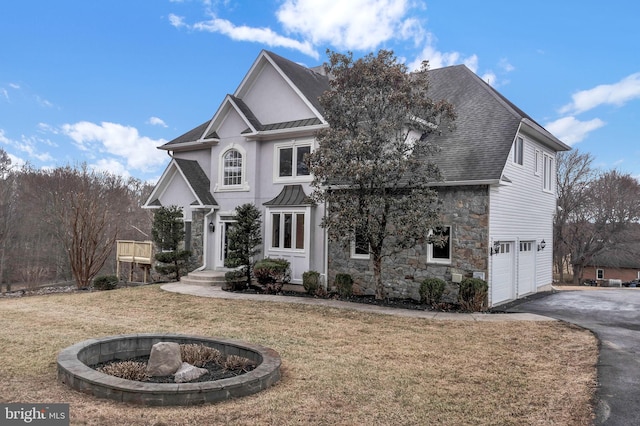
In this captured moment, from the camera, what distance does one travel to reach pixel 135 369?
599 centimetres

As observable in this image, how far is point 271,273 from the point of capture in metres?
15.0

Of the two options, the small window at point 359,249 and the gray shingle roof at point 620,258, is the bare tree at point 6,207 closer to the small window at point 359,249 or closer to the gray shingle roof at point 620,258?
the small window at point 359,249

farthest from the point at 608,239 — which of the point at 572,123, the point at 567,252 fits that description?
the point at 572,123

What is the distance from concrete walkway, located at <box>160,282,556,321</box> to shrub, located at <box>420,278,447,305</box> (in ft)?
3.15

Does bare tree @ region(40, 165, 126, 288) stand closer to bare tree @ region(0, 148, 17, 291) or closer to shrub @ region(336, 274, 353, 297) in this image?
bare tree @ region(0, 148, 17, 291)

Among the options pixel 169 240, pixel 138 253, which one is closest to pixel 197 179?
pixel 169 240

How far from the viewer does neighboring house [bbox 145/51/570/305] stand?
1327 cm

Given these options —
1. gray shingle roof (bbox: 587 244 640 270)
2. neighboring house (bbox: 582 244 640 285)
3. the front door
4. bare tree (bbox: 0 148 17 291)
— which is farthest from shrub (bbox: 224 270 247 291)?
neighboring house (bbox: 582 244 640 285)

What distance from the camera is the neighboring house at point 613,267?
4094 centimetres

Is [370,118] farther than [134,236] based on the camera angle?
No

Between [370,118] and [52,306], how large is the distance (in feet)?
34.0

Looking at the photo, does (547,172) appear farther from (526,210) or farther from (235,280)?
(235,280)

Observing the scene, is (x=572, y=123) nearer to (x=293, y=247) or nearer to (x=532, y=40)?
(x=532, y=40)

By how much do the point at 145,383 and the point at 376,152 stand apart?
29.6 feet
